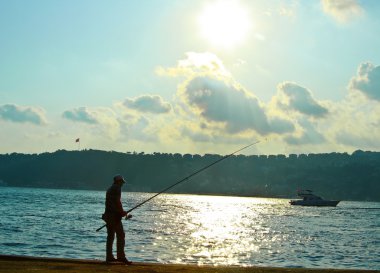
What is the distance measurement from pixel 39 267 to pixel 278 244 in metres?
27.6

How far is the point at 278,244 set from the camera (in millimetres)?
39562

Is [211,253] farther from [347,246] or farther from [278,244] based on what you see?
[347,246]

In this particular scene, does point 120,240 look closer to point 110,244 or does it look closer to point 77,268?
point 110,244

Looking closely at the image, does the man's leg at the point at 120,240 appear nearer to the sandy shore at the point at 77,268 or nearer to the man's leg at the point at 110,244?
the man's leg at the point at 110,244

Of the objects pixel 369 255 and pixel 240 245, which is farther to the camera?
pixel 240 245

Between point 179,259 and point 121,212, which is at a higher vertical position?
point 121,212

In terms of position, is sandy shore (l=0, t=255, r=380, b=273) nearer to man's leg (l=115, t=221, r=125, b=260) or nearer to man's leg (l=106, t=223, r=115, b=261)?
man's leg (l=106, t=223, r=115, b=261)

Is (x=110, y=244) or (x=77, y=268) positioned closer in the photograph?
(x=77, y=268)

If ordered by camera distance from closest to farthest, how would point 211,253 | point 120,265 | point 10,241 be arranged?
point 120,265, point 211,253, point 10,241

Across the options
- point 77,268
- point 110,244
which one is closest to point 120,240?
point 110,244

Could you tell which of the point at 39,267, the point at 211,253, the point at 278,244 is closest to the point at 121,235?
the point at 39,267

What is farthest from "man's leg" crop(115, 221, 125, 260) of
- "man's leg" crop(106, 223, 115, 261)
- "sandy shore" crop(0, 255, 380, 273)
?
"sandy shore" crop(0, 255, 380, 273)

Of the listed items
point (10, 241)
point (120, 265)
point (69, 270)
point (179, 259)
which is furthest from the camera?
point (10, 241)

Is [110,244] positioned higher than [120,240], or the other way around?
[120,240]
